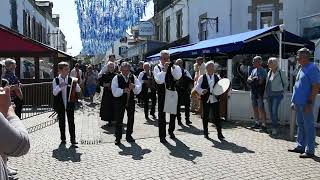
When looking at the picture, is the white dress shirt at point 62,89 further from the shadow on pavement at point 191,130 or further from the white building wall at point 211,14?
the white building wall at point 211,14

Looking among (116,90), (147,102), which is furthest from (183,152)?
(147,102)

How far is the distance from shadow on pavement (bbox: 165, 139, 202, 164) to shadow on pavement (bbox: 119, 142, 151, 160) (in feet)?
1.60

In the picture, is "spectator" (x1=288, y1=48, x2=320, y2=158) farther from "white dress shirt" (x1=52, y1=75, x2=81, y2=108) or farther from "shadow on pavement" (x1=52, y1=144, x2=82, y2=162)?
"white dress shirt" (x1=52, y1=75, x2=81, y2=108)

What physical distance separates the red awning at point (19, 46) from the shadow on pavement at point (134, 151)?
1053cm

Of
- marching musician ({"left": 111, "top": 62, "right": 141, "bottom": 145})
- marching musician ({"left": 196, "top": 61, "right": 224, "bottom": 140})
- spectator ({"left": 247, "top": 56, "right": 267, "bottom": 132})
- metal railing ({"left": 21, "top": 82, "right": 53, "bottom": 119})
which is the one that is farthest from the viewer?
metal railing ({"left": 21, "top": 82, "right": 53, "bottom": 119})

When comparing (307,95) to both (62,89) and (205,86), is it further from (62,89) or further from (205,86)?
(62,89)

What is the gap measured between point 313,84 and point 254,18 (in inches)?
552

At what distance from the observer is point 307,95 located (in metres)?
7.86

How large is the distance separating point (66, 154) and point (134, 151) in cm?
124

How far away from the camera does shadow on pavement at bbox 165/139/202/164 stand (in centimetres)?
779

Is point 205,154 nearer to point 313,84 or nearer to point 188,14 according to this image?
point 313,84

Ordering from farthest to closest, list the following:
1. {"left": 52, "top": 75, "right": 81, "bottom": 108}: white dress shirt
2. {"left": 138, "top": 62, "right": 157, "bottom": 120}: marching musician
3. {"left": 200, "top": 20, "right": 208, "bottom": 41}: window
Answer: {"left": 200, "top": 20, "right": 208, "bottom": 41}: window → {"left": 138, "top": 62, "right": 157, "bottom": 120}: marching musician → {"left": 52, "top": 75, "right": 81, "bottom": 108}: white dress shirt

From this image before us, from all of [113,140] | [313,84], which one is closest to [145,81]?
[113,140]

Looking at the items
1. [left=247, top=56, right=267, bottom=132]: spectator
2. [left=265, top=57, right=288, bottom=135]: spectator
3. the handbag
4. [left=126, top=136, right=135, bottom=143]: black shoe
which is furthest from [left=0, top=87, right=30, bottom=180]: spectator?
[left=247, top=56, right=267, bottom=132]: spectator
